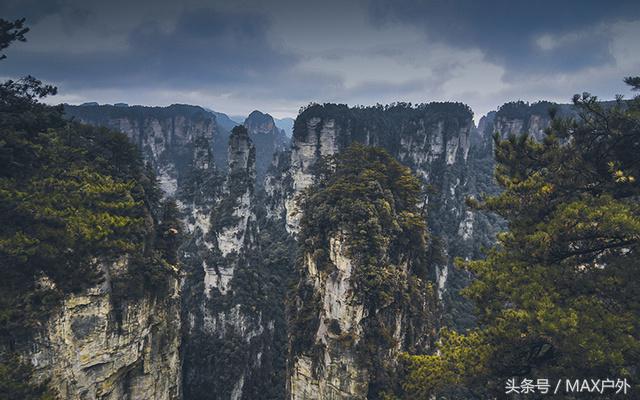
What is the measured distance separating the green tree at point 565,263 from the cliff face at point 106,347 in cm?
1793

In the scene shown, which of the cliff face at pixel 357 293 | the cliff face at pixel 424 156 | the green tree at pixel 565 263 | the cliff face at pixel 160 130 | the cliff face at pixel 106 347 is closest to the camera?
the green tree at pixel 565 263

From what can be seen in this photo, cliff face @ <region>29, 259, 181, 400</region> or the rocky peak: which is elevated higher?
the rocky peak

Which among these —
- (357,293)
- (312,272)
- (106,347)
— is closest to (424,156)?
(312,272)

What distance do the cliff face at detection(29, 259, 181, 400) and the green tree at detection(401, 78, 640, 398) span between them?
17.9m

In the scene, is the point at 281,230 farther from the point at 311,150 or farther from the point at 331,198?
the point at 331,198

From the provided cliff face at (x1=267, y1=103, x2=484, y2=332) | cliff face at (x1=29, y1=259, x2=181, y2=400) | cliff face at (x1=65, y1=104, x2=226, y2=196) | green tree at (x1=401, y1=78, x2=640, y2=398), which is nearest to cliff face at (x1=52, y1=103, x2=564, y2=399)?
cliff face at (x1=29, y1=259, x2=181, y2=400)

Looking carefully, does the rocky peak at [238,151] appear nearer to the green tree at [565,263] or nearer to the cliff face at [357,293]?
the cliff face at [357,293]

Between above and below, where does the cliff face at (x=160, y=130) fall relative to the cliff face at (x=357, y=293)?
above

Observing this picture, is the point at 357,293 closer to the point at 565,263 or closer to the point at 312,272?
the point at 312,272

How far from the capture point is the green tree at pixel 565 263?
10.1m

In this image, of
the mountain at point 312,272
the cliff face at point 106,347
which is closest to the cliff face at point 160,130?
the mountain at point 312,272

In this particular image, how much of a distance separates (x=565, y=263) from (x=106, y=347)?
2212 cm

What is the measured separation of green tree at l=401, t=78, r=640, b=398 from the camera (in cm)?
1015

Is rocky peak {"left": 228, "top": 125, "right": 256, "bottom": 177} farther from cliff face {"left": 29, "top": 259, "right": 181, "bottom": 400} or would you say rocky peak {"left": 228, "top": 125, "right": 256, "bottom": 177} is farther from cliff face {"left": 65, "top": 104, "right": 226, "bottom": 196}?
cliff face {"left": 65, "top": 104, "right": 226, "bottom": 196}
